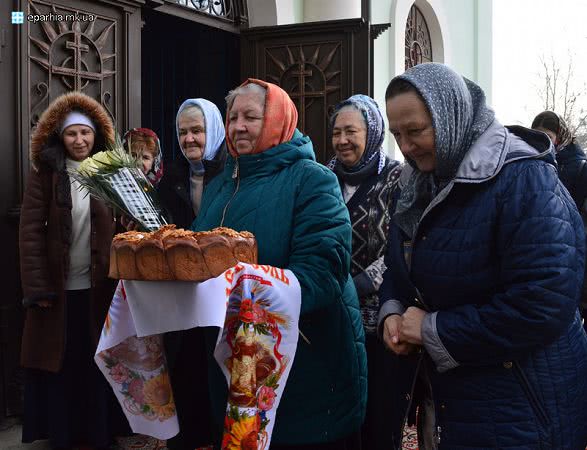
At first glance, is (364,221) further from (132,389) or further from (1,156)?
(1,156)

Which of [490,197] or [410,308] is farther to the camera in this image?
[410,308]

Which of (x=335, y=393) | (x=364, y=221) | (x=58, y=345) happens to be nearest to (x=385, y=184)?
(x=364, y=221)

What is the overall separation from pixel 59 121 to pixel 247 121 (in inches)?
75.6

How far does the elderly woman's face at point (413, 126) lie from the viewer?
1646mm

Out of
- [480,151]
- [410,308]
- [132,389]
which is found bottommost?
[132,389]

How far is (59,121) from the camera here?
3629 mm

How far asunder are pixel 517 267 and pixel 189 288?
767 millimetres

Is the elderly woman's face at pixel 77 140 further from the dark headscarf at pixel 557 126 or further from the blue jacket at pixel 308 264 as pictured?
the dark headscarf at pixel 557 126

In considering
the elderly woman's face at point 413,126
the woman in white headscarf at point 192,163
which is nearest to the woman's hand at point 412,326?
the elderly woman's face at point 413,126

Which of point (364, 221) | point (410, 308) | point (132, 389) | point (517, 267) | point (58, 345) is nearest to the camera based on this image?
point (517, 267)

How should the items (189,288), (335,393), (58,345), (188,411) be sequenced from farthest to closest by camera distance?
(58,345)
(188,411)
(335,393)
(189,288)

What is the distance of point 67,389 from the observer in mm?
3570

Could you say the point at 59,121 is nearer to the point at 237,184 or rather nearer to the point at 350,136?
the point at 350,136

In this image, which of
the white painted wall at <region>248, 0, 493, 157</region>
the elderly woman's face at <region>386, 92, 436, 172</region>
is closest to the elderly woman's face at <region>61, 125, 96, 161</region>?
the elderly woman's face at <region>386, 92, 436, 172</region>
